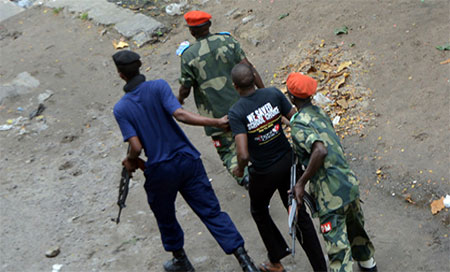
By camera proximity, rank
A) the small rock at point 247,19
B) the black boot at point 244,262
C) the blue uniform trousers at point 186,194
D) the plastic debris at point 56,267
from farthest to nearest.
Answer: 1. the small rock at point 247,19
2. the plastic debris at point 56,267
3. the black boot at point 244,262
4. the blue uniform trousers at point 186,194

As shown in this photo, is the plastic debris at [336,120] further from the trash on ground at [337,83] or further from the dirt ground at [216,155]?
the dirt ground at [216,155]

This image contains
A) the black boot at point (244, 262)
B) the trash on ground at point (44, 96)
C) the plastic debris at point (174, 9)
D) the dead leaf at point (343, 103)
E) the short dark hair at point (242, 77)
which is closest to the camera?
the short dark hair at point (242, 77)

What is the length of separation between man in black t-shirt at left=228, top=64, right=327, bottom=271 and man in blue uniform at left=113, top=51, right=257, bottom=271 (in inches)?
8.8

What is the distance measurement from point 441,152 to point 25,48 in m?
7.52

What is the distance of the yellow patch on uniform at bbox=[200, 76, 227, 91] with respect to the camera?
5.00m

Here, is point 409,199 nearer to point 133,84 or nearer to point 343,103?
point 343,103

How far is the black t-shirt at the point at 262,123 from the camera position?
148 inches

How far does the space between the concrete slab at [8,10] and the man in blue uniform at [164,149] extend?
8.08 meters

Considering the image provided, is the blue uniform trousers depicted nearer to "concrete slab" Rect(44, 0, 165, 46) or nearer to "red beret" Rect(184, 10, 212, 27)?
"red beret" Rect(184, 10, 212, 27)

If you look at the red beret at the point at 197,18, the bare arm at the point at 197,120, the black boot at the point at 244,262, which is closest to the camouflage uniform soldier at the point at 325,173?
the bare arm at the point at 197,120

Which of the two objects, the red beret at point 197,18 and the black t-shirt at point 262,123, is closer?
the black t-shirt at point 262,123

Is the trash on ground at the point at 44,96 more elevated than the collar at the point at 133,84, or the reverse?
the collar at the point at 133,84

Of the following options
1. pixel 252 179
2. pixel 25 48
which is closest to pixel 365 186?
pixel 252 179

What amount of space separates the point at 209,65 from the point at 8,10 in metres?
7.78
